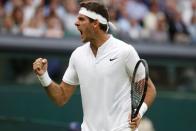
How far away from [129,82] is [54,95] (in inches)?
27.1

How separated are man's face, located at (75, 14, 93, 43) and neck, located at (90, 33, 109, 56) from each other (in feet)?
0.30

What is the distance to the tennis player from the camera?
700 centimetres

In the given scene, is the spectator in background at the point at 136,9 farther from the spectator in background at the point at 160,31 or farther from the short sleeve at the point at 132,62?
the short sleeve at the point at 132,62

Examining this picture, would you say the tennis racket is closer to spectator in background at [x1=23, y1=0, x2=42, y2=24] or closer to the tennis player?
the tennis player

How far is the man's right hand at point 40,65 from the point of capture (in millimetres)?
6898

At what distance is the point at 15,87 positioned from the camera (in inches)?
494

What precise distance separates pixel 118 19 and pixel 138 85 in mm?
6514

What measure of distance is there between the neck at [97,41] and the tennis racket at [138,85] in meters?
0.42

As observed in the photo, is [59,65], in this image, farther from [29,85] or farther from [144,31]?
[144,31]

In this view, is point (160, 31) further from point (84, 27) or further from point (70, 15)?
point (84, 27)

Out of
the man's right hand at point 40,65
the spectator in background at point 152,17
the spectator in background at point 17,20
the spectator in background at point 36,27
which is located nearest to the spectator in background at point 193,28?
the spectator in background at point 152,17

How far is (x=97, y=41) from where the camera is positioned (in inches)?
281

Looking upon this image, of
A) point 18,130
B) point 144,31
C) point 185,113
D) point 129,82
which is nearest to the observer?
point 129,82

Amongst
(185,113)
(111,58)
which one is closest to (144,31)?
(185,113)
